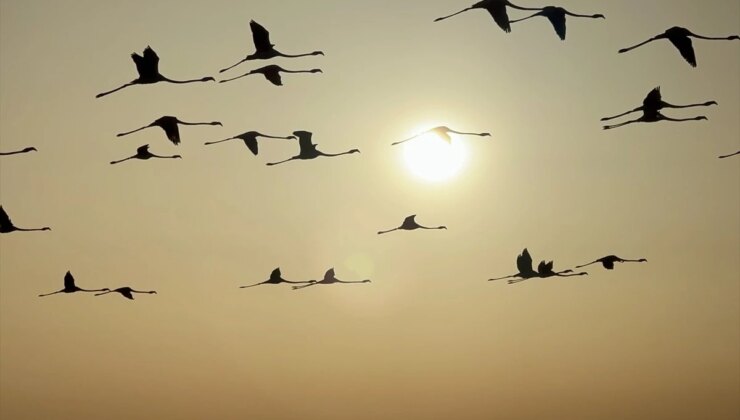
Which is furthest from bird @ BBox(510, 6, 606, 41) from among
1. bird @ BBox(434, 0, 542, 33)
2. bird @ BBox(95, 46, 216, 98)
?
bird @ BBox(95, 46, 216, 98)

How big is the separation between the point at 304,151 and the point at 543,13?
8.88m

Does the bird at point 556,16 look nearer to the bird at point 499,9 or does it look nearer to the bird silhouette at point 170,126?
the bird at point 499,9

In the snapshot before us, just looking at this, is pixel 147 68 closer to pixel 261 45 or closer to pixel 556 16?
pixel 261 45

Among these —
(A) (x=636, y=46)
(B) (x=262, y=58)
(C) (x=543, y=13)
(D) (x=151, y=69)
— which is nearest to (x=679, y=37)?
(A) (x=636, y=46)

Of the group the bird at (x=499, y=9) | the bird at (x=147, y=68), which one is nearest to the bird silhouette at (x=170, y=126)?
the bird at (x=147, y=68)

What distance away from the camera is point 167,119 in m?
35.5

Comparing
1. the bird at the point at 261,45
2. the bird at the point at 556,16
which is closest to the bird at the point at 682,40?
the bird at the point at 556,16

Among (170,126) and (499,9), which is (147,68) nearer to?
(170,126)

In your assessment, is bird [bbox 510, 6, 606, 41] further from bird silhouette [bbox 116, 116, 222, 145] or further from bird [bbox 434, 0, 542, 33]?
bird silhouette [bbox 116, 116, 222, 145]

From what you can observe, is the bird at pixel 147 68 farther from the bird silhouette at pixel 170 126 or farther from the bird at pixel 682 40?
the bird at pixel 682 40

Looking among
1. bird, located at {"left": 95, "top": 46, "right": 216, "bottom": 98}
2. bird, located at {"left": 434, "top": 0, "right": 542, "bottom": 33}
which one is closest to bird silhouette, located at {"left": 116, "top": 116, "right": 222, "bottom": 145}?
bird, located at {"left": 95, "top": 46, "right": 216, "bottom": 98}

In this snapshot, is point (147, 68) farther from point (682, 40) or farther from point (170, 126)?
point (682, 40)

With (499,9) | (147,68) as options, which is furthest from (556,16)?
(147,68)

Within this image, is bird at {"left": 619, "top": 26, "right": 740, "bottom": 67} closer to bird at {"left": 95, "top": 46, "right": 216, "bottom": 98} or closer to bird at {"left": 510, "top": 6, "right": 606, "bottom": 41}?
bird at {"left": 510, "top": 6, "right": 606, "bottom": 41}
